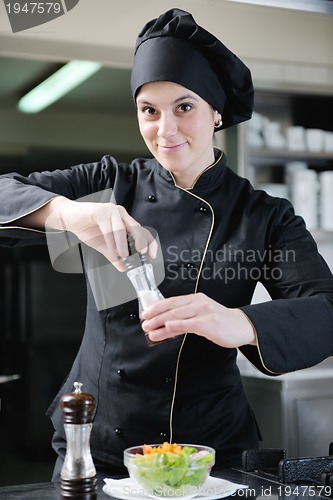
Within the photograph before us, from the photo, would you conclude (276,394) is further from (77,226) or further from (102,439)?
(77,226)

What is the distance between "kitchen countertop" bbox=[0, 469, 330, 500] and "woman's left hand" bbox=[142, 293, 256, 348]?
28 centimetres

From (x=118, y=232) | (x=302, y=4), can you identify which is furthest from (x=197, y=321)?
(x=302, y=4)

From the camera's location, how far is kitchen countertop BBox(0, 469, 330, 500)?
4.74 feet

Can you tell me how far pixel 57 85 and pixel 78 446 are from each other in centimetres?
287

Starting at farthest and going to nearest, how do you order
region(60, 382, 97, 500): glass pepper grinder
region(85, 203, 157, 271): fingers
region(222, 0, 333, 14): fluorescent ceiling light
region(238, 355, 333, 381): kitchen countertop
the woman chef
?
region(238, 355, 333, 381): kitchen countertop
region(222, 0, 333, 14): fluorescent ceiling light
the woman chef
region(85, 203, 157, 271): fingers
region(60, 382, 97, 500): glass pepper grinder

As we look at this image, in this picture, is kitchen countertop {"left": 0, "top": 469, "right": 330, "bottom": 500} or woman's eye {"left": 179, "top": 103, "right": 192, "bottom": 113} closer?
kitchen countertop {"left": 0, "top": 469, "right": 330, "bottom": 500}

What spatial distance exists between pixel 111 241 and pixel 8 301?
7.53ft

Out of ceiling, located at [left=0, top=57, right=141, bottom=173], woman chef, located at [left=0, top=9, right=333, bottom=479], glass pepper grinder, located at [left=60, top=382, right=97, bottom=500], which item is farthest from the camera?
ceiling, located at [left=0, top=57, right=141, bottom=173]

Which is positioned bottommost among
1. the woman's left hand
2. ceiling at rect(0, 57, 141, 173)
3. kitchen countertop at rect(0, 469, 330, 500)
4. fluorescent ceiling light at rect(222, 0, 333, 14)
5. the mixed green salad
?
kitchen countertop at rect(0, 469, 330, 500)

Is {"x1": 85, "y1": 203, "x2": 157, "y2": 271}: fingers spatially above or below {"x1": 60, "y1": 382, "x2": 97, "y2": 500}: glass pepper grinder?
above

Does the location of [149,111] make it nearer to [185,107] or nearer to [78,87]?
[185,107]

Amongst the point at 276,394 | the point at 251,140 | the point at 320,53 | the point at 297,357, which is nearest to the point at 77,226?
the point at 297,357

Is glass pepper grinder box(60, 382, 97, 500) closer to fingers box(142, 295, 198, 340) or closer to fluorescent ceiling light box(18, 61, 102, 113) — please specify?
fingers box(142, 295, 198, 340)

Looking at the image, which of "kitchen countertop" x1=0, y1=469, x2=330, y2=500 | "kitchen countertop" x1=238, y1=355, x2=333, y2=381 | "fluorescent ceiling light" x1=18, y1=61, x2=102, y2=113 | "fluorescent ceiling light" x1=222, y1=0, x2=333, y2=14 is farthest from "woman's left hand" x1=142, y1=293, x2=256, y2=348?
"fluorescent ceiling light" x1=18, y1=61, x2=102, y2=113
